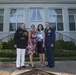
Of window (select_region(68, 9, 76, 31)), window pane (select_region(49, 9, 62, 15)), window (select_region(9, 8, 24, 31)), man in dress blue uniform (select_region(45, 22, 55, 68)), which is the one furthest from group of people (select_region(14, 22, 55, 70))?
window (select_region(68, 9, 76, 31))

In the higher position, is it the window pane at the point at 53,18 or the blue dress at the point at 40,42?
the window pane at the point at 53,18

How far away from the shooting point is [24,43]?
29.2ft

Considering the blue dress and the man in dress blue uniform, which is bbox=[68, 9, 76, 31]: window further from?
the blue dress

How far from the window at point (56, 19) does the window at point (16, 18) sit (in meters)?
2.98

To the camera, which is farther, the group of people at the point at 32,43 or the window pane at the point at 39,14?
the window pane at the point at 39,14

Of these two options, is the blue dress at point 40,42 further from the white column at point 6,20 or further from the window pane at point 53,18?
the window pane at point 53,18

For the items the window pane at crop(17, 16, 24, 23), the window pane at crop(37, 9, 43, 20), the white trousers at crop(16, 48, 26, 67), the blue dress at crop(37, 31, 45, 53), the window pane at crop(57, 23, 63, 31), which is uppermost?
the window pane at crop(37, 9, 43, 20)

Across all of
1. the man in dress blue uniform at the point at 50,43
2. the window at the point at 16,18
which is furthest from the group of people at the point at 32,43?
the window at the point at 16,18

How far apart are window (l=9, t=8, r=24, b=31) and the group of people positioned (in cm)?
1178

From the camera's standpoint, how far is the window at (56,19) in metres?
20.9

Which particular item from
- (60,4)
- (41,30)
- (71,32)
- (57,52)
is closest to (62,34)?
(71,32)

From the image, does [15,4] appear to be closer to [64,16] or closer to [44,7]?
[44,7]

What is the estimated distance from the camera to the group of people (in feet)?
29.2

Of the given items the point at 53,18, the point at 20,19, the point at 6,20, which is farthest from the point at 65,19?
the point at 6,20
